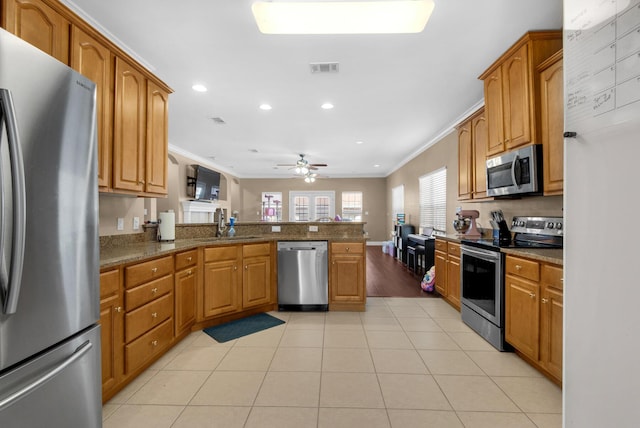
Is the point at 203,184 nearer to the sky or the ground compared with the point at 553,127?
nearer to the sky

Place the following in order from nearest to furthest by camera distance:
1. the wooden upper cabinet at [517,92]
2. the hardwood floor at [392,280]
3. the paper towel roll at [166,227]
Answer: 1. the wooden upper cabinet at [517,92]
2. the paper towel roll at [166,227]
3. the hardwood floor at [392,280]

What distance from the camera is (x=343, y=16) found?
1.85 metres

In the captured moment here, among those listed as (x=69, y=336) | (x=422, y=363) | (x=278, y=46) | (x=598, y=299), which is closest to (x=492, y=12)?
(x=278, y=46)

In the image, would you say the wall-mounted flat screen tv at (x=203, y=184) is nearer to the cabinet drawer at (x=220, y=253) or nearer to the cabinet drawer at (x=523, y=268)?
the cabinet drawer at (x=220, y=253)

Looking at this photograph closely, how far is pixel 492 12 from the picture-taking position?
6.56 ft

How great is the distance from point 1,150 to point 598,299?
200 centimetres

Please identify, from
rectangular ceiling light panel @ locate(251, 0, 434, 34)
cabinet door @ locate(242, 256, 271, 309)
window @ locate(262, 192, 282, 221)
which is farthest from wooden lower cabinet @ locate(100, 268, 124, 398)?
window @ locate(262, 192, 282, 221)

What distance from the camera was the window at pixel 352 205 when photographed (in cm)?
1045

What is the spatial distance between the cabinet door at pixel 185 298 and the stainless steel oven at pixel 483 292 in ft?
9.29

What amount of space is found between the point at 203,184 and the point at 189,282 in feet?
16.9

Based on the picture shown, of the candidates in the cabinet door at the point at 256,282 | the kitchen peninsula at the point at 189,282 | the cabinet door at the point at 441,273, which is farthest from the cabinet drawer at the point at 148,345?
the cabinet door at the point at 441,273

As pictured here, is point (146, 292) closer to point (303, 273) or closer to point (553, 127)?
point (303, 273)

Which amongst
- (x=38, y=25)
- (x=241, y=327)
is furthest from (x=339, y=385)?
(x=38, y=25)

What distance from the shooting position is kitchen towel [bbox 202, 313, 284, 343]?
2678 mm
